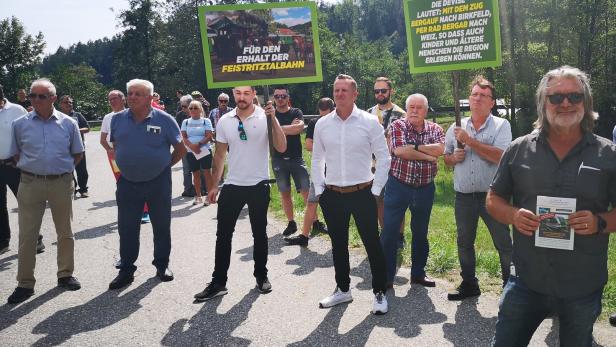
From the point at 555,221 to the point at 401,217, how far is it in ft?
9.44

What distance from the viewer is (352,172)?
4.72m

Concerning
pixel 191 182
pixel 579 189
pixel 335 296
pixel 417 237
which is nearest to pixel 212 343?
pixel 335 296

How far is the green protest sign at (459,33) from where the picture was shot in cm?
493

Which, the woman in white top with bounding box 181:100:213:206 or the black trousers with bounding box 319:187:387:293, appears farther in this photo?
the woman in white top with bounding box 181:100:213:206

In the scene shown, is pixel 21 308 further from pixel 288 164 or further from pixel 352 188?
pixel 288 164

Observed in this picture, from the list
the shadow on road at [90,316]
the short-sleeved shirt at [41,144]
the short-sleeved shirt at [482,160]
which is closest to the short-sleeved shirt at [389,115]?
the short-sleeved shirt at [482,160]

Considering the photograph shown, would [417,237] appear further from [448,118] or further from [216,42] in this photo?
[448,118]

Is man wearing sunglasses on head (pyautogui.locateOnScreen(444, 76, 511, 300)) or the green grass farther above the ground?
man wearing sunglasses on head (pyautogui.locateOnScreen(444, 76, 511, 300))

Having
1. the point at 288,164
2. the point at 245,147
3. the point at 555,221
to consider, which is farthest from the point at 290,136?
the point at 555,221

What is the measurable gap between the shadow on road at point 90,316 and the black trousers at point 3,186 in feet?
9.03

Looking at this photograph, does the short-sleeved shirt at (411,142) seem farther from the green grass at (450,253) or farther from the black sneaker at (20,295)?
the black sneaker at (20,295)

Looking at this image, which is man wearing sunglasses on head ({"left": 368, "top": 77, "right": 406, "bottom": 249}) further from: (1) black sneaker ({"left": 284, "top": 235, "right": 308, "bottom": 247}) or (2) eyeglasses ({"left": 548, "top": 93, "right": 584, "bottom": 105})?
(2) eyeglasses ({"left": 548, "top": 93, "right": 584, "bottom": 105})

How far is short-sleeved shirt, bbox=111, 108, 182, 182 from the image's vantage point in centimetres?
549

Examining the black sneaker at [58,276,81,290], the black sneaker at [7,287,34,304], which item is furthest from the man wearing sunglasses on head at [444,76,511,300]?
the black sneaker at [7,287,34,304]
